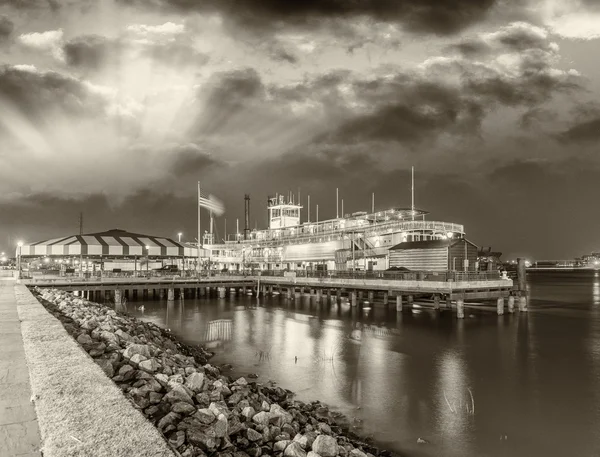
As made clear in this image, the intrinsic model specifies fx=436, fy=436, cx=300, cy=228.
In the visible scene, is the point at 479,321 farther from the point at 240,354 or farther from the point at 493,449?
the point at 493,449

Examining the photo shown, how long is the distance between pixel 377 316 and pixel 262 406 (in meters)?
24.9

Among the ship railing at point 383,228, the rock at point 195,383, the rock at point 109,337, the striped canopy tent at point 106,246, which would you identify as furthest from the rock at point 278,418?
the ship railing at point 383,228

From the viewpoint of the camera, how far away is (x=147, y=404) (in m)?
7.61

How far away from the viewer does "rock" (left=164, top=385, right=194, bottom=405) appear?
312 inches

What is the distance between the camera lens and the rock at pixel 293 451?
22.1 ft

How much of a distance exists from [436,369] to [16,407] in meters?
15.4

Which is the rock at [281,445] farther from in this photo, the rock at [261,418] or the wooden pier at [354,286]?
the wooden pier at [354,286]

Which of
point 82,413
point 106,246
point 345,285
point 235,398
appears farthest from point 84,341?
point 345,285

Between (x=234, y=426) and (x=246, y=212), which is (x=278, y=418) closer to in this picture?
(x=234, y=426)

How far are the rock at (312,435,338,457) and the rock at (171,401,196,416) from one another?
2.18 meters

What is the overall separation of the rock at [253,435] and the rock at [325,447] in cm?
92

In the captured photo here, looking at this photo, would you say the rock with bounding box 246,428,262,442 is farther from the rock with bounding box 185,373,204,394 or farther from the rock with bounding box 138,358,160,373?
the rock with bounding box 138,358,160,373

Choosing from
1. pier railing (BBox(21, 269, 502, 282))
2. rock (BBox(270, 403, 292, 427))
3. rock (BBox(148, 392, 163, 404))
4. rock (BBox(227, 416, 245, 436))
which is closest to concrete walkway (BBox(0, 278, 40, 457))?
rock (BBox(148, 392, 163, 404))

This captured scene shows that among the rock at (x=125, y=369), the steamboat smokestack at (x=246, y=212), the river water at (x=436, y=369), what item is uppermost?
the steamboat smokestack at (x=246, y=212)
